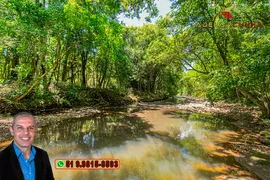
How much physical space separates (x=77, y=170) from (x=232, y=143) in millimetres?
5625

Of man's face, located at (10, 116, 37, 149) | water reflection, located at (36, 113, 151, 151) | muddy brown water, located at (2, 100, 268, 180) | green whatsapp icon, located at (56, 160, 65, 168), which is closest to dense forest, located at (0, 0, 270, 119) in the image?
muddy brown water, located at (2, 100, 268, 180)

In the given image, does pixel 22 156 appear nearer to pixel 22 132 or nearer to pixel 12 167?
pixel 12 167

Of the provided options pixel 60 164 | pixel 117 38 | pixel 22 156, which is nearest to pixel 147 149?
pixel 60 164

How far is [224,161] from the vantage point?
14.8ft

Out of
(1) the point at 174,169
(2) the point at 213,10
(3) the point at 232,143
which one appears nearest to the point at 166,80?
(2) the point at 213,10

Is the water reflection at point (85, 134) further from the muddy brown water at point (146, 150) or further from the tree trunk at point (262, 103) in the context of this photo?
the tree trunk at point (262, 103)

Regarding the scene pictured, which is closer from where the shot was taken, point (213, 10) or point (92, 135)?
point (92, 135)

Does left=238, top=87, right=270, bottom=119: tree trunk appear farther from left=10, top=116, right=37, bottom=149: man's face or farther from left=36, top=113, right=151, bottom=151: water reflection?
left=10, top=116, right=37, bottom=149: man's face

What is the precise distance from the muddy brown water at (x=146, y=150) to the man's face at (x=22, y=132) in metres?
2.53

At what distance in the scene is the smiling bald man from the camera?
4.19ft

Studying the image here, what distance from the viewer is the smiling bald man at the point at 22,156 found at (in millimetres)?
1276

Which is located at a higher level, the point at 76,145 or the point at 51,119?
the point at 51,119

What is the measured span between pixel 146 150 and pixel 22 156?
4380 mm

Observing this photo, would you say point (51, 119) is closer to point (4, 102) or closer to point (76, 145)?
point (4, 102)
